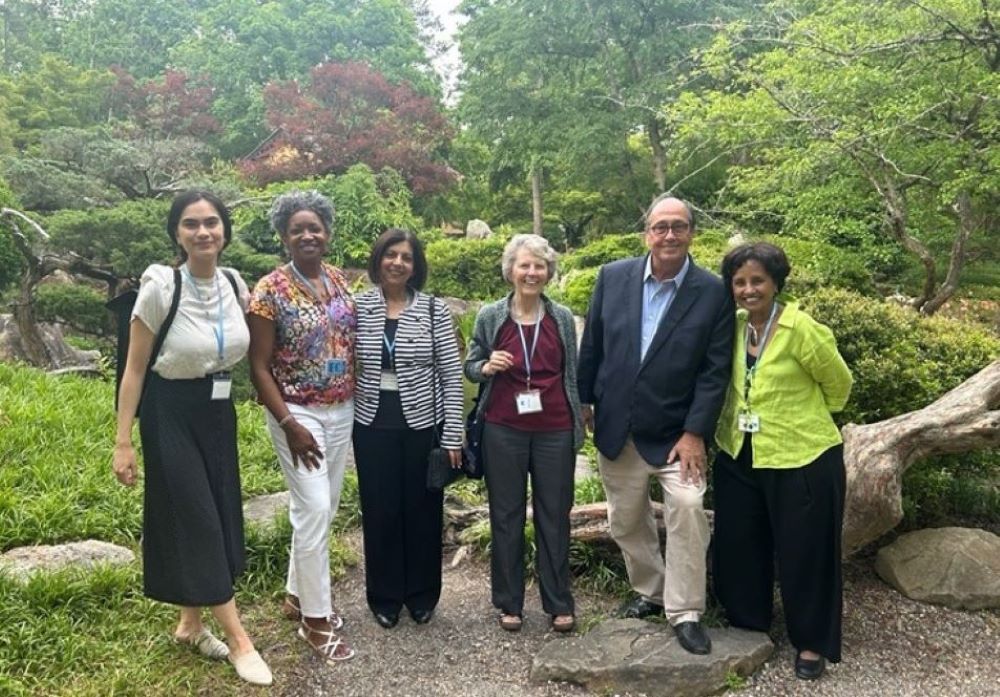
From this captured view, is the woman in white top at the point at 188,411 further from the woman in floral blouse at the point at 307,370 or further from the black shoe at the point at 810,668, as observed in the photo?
the black shoe at the point at 810,668

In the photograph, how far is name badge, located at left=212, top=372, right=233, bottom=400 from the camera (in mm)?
2545

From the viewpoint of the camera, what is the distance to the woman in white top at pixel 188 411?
95.3 inches

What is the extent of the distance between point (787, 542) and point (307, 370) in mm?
1900

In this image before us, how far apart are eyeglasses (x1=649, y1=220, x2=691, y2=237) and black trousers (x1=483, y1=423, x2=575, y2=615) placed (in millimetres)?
857

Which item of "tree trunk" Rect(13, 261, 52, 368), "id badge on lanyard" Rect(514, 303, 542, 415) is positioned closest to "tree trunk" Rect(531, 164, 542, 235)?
"tree trunk" Rect(13, 261, 52, 368)

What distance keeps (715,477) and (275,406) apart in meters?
1.75

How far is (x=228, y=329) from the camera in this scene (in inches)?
99.3

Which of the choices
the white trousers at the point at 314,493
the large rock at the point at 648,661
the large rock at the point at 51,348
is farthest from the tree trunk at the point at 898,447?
the large rock at the point at 51,348

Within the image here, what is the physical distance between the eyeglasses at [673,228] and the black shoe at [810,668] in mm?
→ 1669

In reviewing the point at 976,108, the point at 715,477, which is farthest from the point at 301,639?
the point at 976,108

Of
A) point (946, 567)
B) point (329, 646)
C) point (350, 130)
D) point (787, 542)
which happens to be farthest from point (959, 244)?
point (350, 130)

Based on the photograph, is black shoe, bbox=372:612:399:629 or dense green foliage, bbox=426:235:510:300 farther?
dense green foliage, bbox=426:235:510:300

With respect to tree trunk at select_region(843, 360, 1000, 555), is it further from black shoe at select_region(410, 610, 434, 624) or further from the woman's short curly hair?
black shoe at select_region(410, 610, 434, 624)

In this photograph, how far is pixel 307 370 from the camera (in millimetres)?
2717
